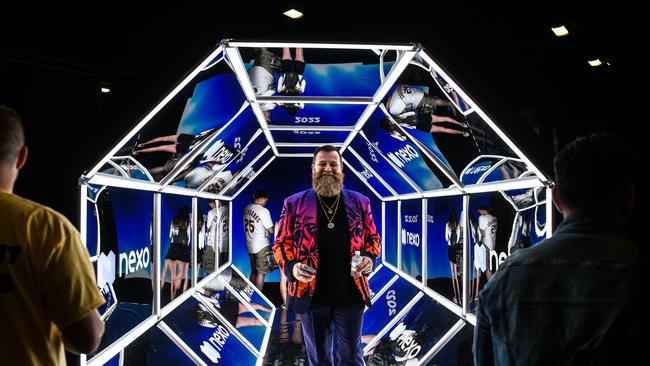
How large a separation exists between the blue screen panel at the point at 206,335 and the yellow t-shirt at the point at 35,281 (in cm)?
240

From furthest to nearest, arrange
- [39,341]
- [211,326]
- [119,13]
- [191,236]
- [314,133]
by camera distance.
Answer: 1. [314,133]
2. [191,236]
3. [211,326]
4. [119,13]
5. [39,341]

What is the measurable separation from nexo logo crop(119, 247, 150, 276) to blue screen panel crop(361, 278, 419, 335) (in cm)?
269

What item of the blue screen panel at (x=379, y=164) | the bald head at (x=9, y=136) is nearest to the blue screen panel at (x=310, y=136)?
the blue screen panel at (x=379, y=164)

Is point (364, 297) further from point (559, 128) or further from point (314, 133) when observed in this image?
point (559, 128)

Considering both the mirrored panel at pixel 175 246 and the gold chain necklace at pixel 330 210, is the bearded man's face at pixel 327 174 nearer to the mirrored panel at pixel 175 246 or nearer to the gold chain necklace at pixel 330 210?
the gold chain necklace at pixel 330 210

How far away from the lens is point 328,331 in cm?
365

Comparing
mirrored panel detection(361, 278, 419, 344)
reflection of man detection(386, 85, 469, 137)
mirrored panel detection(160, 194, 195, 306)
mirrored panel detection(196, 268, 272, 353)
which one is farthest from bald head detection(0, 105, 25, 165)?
mirrored panel detection(361, 278, 419, 344)

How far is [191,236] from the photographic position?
5160 millimetres

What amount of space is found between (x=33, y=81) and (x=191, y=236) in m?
2.91

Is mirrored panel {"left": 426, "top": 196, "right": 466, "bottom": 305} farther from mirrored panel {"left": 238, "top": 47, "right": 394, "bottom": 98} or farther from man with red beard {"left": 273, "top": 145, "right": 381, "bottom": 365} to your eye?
mirrored panel {"left": 238, "top": 47, "right": 394, "bottom": 98}

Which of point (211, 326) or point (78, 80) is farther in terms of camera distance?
point (211, 326)

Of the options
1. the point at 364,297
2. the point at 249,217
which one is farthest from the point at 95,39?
the point at 249,217

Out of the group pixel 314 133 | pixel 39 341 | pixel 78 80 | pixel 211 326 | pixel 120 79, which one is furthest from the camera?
pixel 314 133

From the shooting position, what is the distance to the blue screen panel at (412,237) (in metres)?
6.19
